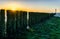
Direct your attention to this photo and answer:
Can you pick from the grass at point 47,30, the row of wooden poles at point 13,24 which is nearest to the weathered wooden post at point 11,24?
the row of wooden poles at point 13,24

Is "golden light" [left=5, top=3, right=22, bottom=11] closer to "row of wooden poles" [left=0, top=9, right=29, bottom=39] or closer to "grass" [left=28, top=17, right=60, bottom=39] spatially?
"row of wooden poles" [left=0, top=9, right=29, bottom=39]

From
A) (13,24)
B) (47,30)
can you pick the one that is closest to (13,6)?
(13,24)

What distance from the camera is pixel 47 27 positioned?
137 centimetres

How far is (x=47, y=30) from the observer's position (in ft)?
4.48

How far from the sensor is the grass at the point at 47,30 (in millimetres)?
1350

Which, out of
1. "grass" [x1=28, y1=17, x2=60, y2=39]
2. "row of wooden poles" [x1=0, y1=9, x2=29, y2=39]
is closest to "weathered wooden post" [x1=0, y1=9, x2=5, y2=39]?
"row of wooden poles" [x1=0, y1=9, x2=29, y2=39]

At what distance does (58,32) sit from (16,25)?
49cm

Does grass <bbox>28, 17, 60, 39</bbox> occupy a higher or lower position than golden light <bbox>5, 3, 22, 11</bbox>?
lower

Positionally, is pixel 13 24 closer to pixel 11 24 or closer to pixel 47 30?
pixel 11 24

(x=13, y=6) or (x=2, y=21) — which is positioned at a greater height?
(x=13, y=6)

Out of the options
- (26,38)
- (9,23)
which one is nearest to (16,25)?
(9,23)

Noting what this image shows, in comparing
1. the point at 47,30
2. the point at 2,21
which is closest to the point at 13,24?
the point at 2,21

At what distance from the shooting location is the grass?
1350mm

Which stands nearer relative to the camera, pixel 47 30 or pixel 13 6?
→ pixel 47 30
